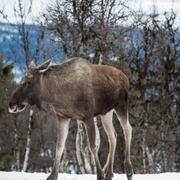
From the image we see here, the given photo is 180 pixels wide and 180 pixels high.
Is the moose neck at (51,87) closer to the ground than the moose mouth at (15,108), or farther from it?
farther from it

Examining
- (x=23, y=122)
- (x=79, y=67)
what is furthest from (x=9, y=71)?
(x=79, y=67)

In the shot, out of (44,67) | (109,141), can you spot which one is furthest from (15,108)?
(109,141)

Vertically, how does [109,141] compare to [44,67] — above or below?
below

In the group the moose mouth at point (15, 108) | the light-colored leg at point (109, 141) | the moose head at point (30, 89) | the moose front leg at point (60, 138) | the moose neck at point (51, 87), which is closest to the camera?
the moose mouth at point (15, 108)

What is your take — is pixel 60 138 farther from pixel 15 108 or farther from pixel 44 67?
pixel 44 67

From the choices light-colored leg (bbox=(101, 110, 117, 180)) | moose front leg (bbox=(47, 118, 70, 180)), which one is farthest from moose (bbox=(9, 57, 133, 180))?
light-colored leg (bbox=(101, 110, 117, 180))

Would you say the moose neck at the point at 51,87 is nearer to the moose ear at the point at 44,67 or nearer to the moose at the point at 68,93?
the moose at the point at 68,93

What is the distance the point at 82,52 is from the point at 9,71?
10842 mm

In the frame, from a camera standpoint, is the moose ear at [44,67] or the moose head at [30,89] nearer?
the moose head at [30,89]

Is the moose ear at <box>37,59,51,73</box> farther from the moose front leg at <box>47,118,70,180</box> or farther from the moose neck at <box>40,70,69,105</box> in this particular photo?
the moose front leg at <box>47,118,70,180</box>

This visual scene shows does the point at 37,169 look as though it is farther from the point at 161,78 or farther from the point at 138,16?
the point at 138,16

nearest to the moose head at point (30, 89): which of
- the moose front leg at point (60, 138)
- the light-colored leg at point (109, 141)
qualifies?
the moose front leg at point (60, 138)

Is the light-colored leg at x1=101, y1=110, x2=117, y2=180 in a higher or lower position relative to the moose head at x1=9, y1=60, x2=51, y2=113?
lower

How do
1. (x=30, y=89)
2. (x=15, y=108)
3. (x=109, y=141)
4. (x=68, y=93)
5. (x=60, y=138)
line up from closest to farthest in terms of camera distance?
(x=15, y=108) → (x=68, y=93) → (x=30, y=89) → (x=60, y=138) → (x=109, y=141)
